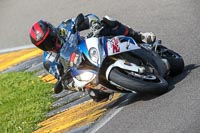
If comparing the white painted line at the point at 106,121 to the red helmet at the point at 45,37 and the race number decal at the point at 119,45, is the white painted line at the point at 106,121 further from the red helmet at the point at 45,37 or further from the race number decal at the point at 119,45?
the red helmet at the point at 45,37

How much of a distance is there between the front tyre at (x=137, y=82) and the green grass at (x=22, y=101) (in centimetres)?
230

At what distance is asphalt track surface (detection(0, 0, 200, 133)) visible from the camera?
8.58 meters

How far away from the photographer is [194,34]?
40.8ft

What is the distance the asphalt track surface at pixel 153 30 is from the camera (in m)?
8.58

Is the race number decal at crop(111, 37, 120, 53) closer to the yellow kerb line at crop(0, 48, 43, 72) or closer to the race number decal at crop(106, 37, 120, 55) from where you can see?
the race number decal at crop(106, 37, 120, 55)

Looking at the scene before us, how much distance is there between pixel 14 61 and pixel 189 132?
827 cm

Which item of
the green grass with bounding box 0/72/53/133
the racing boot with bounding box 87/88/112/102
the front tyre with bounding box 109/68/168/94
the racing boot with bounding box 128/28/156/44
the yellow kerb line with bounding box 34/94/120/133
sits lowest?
the green grass with bounding box 0/72/53/133

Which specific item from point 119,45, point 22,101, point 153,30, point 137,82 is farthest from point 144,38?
point 153,30

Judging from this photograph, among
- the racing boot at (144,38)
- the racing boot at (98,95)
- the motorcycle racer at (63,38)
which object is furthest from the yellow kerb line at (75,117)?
the racing boot at (144,38)

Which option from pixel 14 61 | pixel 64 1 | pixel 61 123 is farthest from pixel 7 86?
pixel 64 1

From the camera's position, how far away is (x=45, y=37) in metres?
9.65

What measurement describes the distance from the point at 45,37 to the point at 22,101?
9.88ft

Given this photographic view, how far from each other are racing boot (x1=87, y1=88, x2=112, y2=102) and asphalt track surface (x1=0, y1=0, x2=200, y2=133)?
1.28 feet

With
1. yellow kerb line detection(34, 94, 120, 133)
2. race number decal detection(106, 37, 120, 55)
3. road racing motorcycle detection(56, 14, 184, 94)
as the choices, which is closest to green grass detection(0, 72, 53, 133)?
yellow kerb line detection(34, 94, 120, 133)
